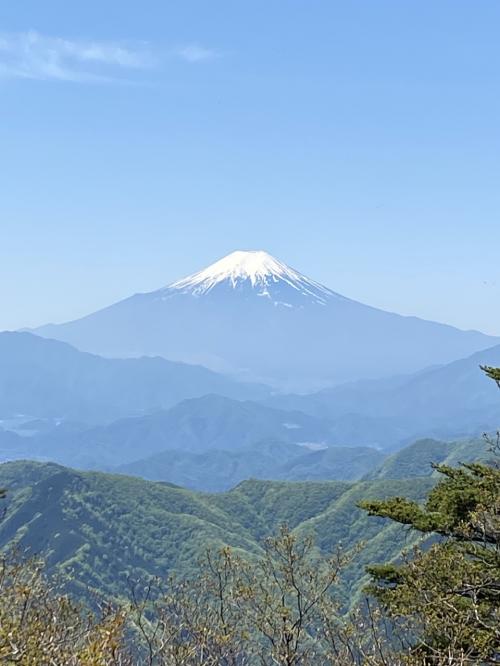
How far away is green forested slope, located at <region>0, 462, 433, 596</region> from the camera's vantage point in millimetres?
136375

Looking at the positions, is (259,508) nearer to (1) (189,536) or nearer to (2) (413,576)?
(1) (189,536)

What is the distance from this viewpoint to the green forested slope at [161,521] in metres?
136

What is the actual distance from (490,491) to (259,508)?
159 m

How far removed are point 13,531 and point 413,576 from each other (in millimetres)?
151807

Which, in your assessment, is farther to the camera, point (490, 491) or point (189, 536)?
point (189, 536)

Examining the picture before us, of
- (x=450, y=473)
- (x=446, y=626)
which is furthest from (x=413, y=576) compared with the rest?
(x=450, y=473)

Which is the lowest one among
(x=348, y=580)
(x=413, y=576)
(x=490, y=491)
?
(x=348, y=580)

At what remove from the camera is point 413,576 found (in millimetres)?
15867

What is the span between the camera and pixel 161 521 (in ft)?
504

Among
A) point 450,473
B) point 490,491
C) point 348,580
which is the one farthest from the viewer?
point 348,580

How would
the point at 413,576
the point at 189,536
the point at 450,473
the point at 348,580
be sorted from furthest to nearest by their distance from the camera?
the point at 189,536 → the point at 348,580 → the point at 450,473 → the point at 413,576

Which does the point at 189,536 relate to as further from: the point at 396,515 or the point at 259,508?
the point at 396,515

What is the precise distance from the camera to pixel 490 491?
58.2 ft

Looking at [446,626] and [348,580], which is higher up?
[446,626]
